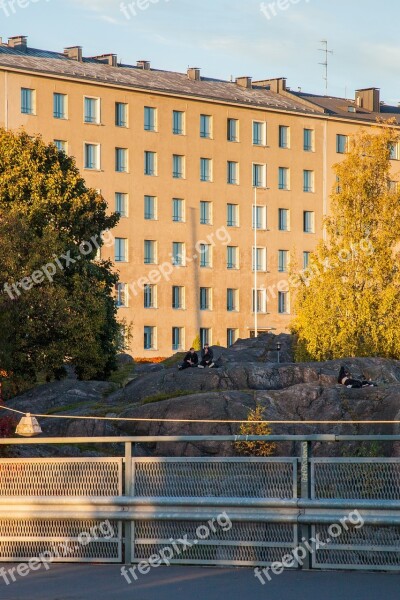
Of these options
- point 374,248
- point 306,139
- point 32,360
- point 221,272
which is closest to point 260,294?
point 221,272

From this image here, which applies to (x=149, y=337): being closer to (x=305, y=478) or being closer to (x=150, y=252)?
(x=150, y=252)

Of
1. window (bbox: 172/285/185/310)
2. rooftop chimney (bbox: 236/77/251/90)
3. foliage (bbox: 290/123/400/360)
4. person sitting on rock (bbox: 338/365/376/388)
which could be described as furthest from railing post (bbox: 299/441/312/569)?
rooftop chimney (bbox: 236/77/251/90)

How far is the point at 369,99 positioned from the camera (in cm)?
12288

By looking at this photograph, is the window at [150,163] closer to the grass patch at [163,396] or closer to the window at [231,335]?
the window at [231,335]

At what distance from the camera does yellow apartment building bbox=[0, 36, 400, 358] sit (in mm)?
98938

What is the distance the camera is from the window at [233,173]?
107 meters

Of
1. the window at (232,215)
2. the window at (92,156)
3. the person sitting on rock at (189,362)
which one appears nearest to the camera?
the person sitting on rock at (189,362)

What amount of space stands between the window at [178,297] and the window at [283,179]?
12.9 meters

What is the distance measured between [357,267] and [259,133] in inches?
1770

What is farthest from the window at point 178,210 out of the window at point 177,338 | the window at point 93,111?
the window at point 93,111

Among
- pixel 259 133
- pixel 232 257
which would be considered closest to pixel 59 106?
pixel 259 133

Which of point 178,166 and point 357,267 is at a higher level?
point 178,166

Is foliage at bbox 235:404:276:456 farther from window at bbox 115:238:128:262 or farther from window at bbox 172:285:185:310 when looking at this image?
window at bbox 172:285:185:310

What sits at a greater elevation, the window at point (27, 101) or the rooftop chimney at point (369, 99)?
the rooftop chimney at point (369, 99)
